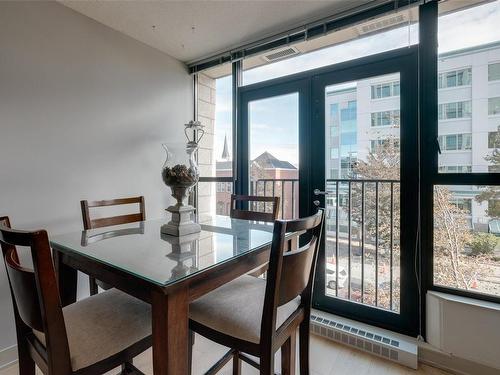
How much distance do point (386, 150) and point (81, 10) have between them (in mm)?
2476

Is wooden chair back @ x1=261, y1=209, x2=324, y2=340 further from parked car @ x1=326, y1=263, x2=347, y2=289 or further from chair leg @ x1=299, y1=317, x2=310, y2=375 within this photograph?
parked car @ x1=326, y1=263, x2=347, y2=289

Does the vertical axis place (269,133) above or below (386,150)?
above

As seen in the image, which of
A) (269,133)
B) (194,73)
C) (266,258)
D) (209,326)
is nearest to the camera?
(209,326)

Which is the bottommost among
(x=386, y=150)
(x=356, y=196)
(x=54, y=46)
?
(x=356, y=196)

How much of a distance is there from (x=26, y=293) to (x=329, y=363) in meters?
1.66

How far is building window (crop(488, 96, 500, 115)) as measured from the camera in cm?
160

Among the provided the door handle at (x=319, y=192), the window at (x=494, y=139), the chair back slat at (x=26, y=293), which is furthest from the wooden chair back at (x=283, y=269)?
the window at (x=494, y=139)

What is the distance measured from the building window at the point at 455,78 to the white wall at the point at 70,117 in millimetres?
2286

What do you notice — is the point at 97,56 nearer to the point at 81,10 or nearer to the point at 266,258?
the point at 81,10

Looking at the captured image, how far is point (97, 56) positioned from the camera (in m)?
2.17

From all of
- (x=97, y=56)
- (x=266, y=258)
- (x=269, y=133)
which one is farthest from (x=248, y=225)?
(x=97, y=56)

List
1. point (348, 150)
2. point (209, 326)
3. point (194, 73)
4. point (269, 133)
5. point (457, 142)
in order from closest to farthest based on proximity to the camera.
Answer: 1. point (209, 326)
2. point (457, 142)
3. point (348, 150)
4. point (269, 133)
5. point (194, 73)

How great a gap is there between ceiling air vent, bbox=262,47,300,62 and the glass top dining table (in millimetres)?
1617

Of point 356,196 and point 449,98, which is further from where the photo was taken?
point 356,196
